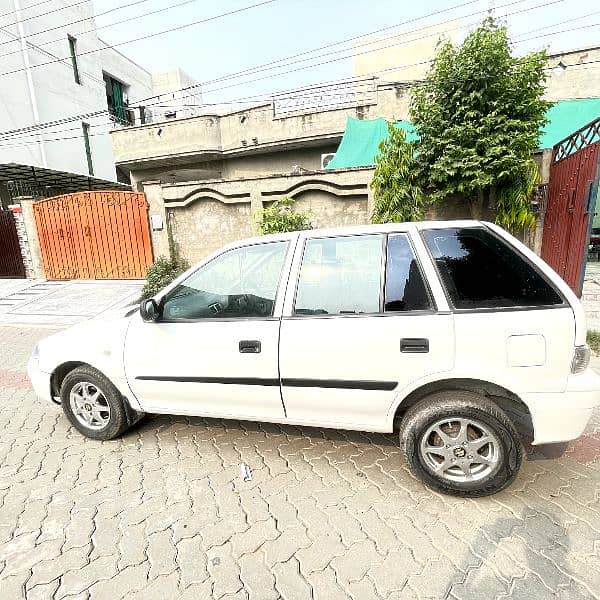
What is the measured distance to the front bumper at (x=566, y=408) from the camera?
2.07 meters

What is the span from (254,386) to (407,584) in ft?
4.49

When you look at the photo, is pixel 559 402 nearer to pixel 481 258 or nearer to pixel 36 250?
pixel 481 258

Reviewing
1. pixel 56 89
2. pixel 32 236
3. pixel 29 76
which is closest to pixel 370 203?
pixel 32 236

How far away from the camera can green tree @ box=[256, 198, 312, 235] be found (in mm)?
7707

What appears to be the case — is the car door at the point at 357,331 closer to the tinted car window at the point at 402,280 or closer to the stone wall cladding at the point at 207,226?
the tinted car window at the point at 402,280

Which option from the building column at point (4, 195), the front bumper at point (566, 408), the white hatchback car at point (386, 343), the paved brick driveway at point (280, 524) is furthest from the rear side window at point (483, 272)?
the building column at point (4, 195)

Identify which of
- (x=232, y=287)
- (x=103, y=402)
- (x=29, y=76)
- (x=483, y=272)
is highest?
(x=29, y=76)

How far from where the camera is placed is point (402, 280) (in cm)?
231

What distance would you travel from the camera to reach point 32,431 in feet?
11.0

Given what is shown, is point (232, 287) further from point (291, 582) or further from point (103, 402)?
point (291, 582)

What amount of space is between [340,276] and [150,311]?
1.38 metres

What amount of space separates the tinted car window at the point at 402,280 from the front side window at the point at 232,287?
0.75 metres

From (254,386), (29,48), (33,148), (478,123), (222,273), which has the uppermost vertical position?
(29,48)

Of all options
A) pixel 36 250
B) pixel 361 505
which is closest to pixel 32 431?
pixel 361 505
